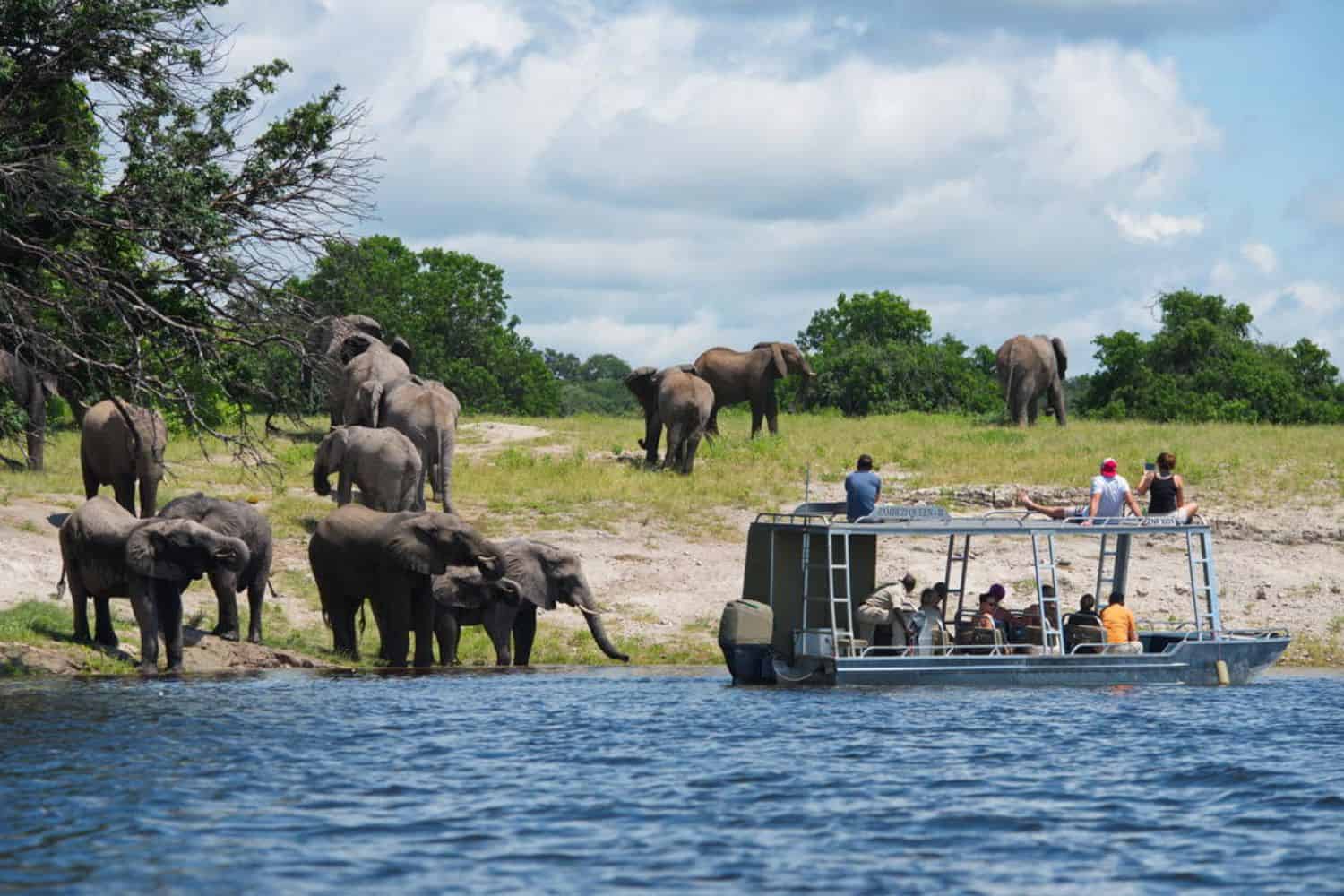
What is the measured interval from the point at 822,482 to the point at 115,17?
1949cm

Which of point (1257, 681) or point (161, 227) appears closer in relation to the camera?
point (161, 227)

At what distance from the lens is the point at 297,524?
3209 centimetres

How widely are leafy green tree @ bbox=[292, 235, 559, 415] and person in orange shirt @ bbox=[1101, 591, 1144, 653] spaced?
50.0 metres

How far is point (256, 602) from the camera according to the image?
26.0 meters

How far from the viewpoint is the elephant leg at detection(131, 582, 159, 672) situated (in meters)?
23.7

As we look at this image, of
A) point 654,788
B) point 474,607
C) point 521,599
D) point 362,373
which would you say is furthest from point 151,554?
point 362,373

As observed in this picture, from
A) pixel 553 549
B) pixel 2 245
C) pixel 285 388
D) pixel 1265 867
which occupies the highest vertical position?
pixel 2 245

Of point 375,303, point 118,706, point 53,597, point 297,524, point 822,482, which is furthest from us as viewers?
point 375,303

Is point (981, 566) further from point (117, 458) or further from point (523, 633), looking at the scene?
point (117, 458)

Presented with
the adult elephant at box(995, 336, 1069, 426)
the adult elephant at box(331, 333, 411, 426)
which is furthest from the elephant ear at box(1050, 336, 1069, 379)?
the adult elephant at box(331, 333, 411, 426)

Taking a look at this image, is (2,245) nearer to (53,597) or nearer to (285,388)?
(285,388)

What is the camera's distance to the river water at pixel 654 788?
44.0 ft

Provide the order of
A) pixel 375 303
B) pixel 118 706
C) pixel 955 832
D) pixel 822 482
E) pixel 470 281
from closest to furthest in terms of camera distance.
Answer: pixel 955 832, pixel 118 706, pixel 822 482, pixel 375 303, pixel 470 281

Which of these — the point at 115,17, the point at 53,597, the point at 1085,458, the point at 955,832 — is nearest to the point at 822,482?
the point at 1085,458
